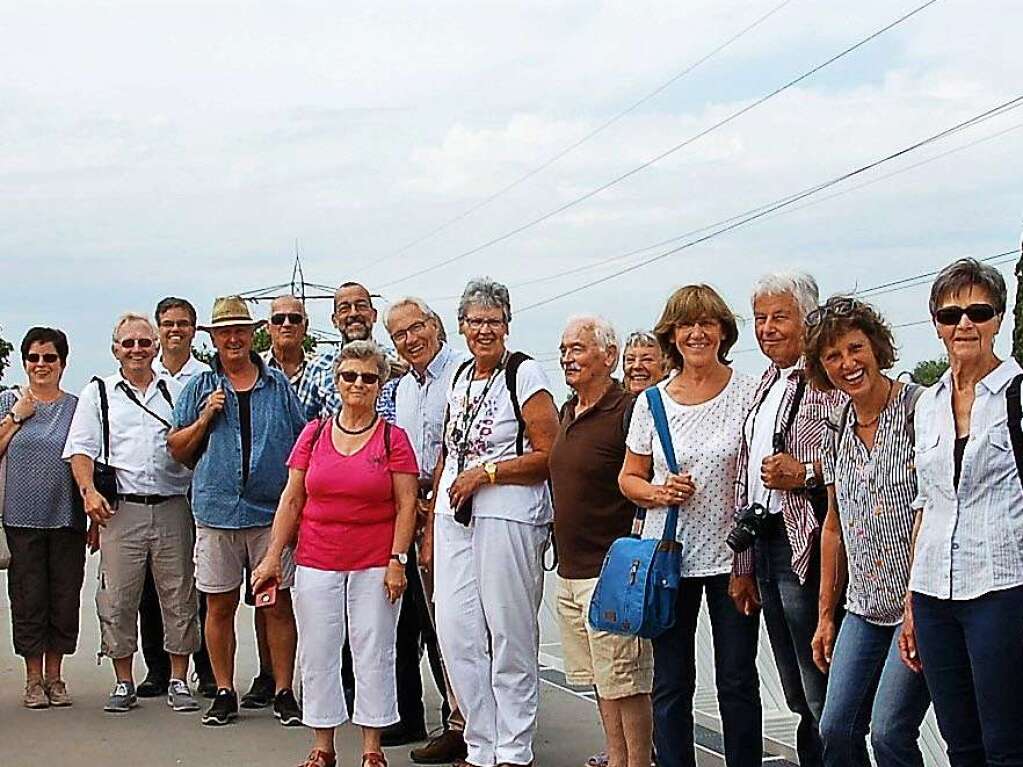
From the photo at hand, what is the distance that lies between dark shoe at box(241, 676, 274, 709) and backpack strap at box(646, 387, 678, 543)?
342cm

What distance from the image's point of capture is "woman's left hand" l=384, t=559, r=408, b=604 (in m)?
6.47

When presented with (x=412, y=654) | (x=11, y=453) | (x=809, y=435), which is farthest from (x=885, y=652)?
(x=11, y=453)

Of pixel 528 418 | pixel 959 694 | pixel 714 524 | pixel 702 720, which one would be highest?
pixel 528 418

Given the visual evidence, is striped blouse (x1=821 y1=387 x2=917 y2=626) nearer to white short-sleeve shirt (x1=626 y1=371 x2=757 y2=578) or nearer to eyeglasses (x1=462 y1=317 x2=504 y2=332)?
white short-sleeve shirt (x1=626 y1=371 x2=757 y2=578)

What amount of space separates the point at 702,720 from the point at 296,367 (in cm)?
300

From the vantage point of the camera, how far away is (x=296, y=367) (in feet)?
27.1

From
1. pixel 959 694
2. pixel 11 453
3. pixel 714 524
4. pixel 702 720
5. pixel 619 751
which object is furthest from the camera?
pixel 11 453

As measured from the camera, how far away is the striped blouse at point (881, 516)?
460cm

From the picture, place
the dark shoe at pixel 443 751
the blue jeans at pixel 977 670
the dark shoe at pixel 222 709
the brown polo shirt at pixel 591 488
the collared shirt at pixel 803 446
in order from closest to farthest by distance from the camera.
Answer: the blue jeans at pixel 977 670 < the collared shirt at pixel 803 446 < the brown polo shirt at pixel 591 488 < the dark shoe at pixel 443 751 < the dark shoe at pixel 222 709

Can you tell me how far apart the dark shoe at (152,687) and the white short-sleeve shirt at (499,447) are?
113 inches

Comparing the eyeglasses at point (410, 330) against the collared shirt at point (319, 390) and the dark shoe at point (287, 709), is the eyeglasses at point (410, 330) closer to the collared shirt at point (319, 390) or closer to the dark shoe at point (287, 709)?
the collared shirt at point (319, 390)

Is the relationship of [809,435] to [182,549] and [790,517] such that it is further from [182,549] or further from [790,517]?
[182,549]

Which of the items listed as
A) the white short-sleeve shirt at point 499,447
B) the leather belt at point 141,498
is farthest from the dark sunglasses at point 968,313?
the leather belt at point 141,498

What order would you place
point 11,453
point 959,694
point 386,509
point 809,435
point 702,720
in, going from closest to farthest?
point 959,694
point 809,435
point 386,509
point 702,720
point 11,453
